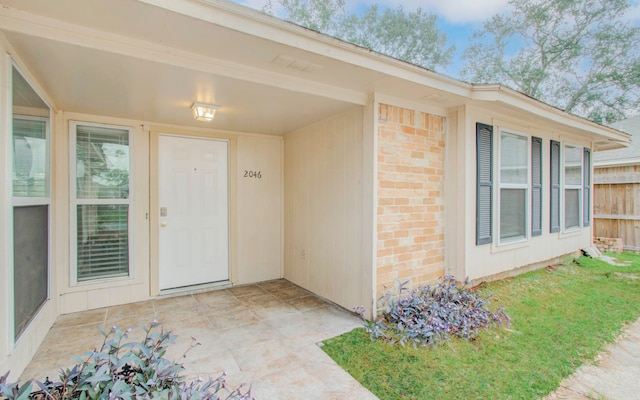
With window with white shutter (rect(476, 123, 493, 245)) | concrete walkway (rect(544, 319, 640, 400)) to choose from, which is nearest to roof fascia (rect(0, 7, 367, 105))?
window with white shutter (rect(476, 123, 493, 245))

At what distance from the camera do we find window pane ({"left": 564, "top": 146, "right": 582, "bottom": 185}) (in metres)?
5.48

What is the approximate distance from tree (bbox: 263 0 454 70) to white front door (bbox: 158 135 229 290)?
339 inches

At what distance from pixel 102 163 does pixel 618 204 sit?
412 inches

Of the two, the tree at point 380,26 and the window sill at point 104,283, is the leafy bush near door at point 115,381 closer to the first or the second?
the window sill at point 104,283

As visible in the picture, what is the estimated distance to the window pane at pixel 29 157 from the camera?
2.14 m

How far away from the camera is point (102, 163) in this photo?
361 centimetres

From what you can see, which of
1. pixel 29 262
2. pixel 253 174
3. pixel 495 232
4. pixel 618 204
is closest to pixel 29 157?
pixel 29 262

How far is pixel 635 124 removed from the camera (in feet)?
30.8

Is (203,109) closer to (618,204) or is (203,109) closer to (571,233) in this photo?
(571,233)

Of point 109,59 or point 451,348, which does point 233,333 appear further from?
point 109,59

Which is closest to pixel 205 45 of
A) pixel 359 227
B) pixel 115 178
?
pixel 359 227

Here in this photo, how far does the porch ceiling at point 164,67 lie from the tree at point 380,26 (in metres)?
9.08

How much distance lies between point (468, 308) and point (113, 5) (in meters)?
3.74

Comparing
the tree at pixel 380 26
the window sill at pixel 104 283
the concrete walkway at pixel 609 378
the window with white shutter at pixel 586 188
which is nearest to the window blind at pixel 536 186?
the window with white shutter at pixel 586 188
